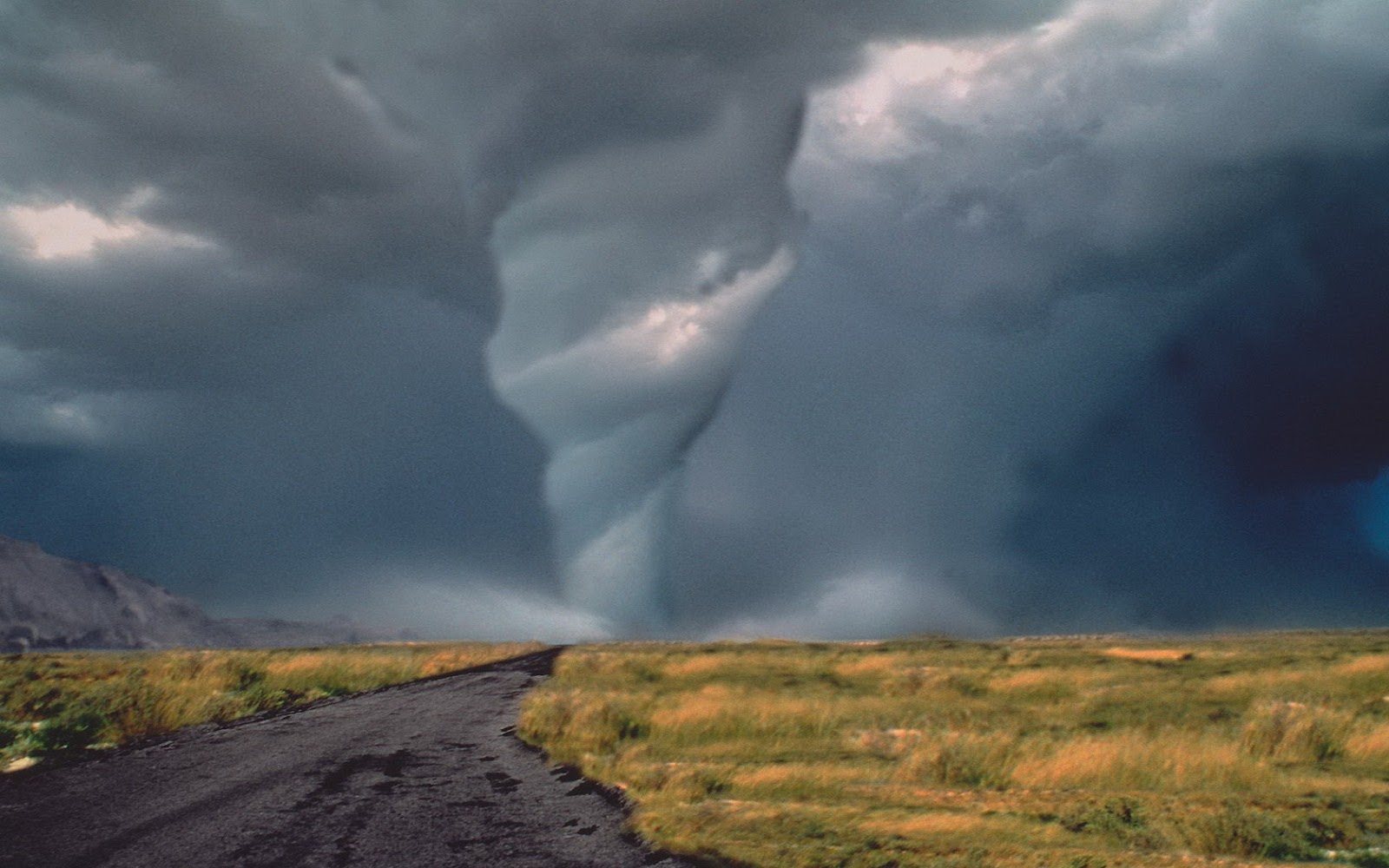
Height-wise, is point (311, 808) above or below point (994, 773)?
above

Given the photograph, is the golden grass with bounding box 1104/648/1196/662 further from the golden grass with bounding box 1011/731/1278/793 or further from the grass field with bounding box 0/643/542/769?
the grass field with bounding box 0/643/542/769

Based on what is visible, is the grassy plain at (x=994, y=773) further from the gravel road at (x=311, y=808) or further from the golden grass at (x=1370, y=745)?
the gravel road at (x=311, y=808)

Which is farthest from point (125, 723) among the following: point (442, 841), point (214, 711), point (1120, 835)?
point (1120, 835)

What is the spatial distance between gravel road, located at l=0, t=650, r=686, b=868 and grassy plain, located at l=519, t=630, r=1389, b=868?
3.32 ft

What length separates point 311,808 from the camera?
10562mm

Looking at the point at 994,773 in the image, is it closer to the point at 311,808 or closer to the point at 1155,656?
the point at 311,808

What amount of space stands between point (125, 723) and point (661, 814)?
45.8ft

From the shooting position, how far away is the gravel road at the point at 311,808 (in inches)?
333

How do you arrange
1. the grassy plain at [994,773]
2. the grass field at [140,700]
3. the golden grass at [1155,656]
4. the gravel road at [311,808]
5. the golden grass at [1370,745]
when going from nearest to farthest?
the grassy plain at [994,773]
the gravel road at [311,808]
the golden grass at [1370,745]
the grass field at [140,700]
the golden grass at [1155,656]

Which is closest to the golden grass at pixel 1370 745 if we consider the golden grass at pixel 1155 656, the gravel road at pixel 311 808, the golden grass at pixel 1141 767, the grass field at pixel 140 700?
the golden grass at pixel 1141 767

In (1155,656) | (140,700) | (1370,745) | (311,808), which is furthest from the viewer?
(1155,656)

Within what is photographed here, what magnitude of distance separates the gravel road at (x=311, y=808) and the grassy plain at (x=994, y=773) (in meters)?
1.01

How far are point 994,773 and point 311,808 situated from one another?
29.9 feet

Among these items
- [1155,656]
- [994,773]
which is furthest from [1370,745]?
[1155,656]
